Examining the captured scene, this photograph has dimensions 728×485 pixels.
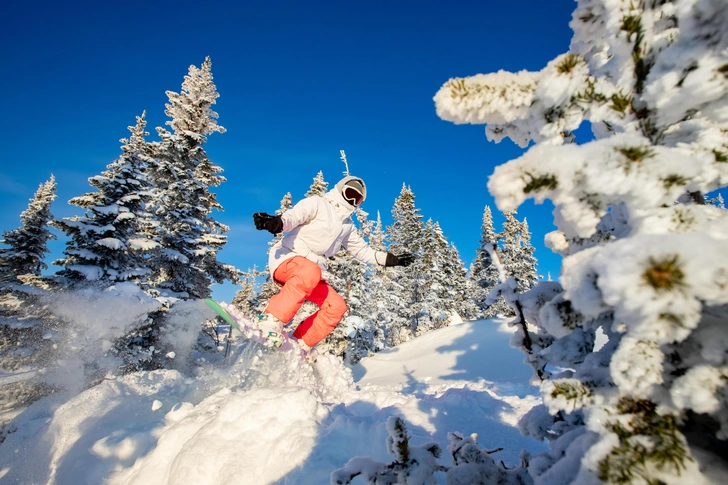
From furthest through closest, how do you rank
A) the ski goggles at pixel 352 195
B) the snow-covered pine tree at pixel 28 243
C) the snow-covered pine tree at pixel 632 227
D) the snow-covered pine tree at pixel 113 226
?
the snow-covered pine tree at pixel 28 243, the snow-covered pine tree at pixel 113 226, the ski goggles at pixel 352 195, the snow-covered pine tree at pixel 632 227

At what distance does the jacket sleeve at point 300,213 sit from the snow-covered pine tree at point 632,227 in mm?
3832

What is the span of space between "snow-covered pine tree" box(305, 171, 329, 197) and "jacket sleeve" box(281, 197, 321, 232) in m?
11.9

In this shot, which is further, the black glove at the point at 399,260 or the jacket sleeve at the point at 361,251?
the jacket sleeve at the point at 361,251

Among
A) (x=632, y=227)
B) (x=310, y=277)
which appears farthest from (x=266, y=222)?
(x=632, y=227)

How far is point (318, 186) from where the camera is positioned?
56.0 feet

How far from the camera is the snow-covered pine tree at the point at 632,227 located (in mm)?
717

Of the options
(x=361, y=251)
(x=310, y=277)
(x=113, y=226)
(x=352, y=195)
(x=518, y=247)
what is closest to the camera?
(x=310, y=277)

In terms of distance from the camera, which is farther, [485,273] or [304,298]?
[485,273]

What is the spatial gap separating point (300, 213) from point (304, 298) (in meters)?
1.31

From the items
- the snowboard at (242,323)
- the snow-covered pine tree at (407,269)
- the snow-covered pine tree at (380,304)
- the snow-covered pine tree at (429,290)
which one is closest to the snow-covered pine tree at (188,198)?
the snowboard at (242,323)

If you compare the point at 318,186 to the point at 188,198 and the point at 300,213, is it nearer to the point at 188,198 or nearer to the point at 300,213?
the point at 188,198

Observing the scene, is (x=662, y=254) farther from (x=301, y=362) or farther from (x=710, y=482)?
(x=301, y=362)

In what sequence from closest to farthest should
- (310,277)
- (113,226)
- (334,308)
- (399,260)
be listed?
(310,277) < (334,308) < (399,260) < (113,226)

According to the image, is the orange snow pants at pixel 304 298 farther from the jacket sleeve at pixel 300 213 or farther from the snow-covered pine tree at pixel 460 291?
the snow-covered pine tree at pixel 460 291
